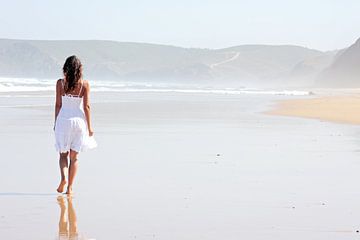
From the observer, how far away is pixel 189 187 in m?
7.62

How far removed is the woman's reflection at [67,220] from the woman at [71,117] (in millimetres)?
504

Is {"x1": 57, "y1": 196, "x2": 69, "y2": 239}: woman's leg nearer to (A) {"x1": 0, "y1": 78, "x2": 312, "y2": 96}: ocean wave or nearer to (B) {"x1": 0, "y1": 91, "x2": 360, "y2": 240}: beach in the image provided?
(B) {"x1": 0, "y1": 91, "x2": 360, "y2": 240}: beach

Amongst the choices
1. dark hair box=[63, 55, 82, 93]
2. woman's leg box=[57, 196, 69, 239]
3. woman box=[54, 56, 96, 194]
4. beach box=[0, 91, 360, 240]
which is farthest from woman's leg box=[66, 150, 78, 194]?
dark hair box=[63, 55, 82, 93]

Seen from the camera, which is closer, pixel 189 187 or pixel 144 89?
Result: pixel 189 187

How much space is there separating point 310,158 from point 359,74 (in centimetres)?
9237

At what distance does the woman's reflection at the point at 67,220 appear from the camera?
18.2 feet

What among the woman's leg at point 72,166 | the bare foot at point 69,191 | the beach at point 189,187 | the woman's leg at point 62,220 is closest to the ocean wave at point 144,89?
the beach at point 189,187

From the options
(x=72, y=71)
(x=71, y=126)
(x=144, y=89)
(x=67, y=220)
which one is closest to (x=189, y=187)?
(x=71, y=126)

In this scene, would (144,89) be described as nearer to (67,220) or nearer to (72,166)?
(72,166)

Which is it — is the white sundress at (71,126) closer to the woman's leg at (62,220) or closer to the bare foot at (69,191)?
the bare foot at (69,191)

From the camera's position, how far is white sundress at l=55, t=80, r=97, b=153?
295 inches

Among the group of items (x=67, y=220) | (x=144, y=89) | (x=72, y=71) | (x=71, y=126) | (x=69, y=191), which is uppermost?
(x=144, y=89)

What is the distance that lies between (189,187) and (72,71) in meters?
1.57

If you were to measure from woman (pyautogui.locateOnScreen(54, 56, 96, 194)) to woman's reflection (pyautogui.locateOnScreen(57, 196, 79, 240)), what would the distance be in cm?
50
